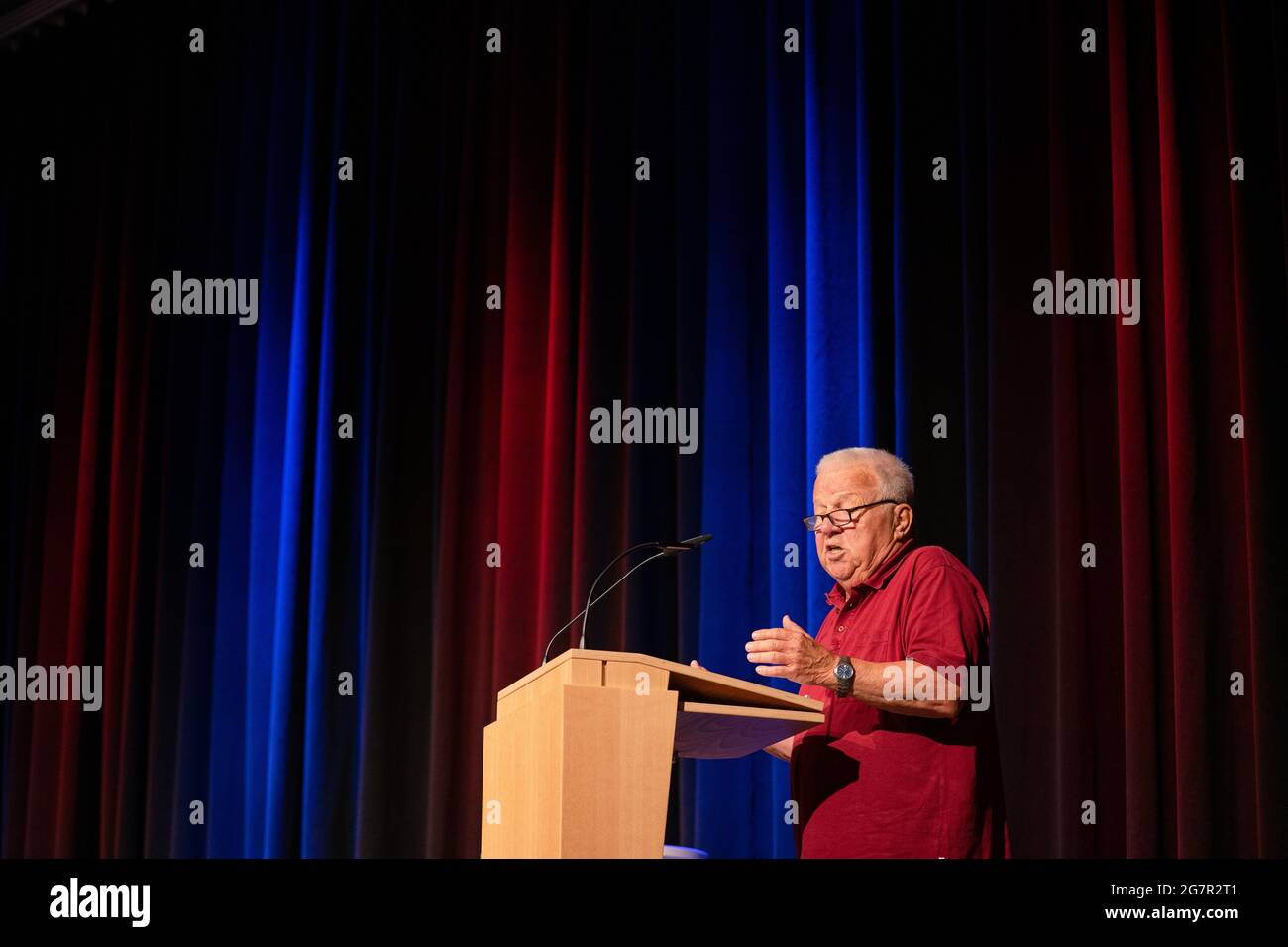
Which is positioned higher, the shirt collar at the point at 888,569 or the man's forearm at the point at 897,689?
the shirt collar at the point at 888,569

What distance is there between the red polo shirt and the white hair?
209mm

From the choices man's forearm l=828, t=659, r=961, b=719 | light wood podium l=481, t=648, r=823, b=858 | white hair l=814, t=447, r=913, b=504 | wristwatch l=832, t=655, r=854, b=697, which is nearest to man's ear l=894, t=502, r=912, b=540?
white hair l=814, t=447, r=913, b=504

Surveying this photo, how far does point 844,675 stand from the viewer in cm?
237

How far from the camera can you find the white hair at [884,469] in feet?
9.82

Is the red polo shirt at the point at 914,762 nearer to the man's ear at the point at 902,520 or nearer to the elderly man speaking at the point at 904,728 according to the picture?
the elderly man speaking at the point at 904,728

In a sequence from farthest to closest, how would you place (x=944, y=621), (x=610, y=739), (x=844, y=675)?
(x=944, y=621), (x=844, y=675), (x=610, y=739)

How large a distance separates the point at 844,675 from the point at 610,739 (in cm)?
51

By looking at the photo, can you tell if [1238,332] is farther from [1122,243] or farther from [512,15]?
[512,15]

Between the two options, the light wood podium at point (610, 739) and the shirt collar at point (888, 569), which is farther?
the shirt collar at point (888, 569)

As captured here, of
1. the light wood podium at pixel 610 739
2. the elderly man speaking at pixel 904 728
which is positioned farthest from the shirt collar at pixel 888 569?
the light wood podium at pixel 610 739

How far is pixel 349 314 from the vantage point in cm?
471

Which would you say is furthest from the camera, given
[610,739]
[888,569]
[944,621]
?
[888,569]

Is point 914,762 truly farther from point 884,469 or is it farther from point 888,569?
point 884,469

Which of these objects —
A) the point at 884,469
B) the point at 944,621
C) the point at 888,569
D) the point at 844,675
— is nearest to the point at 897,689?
the point at 844,675
